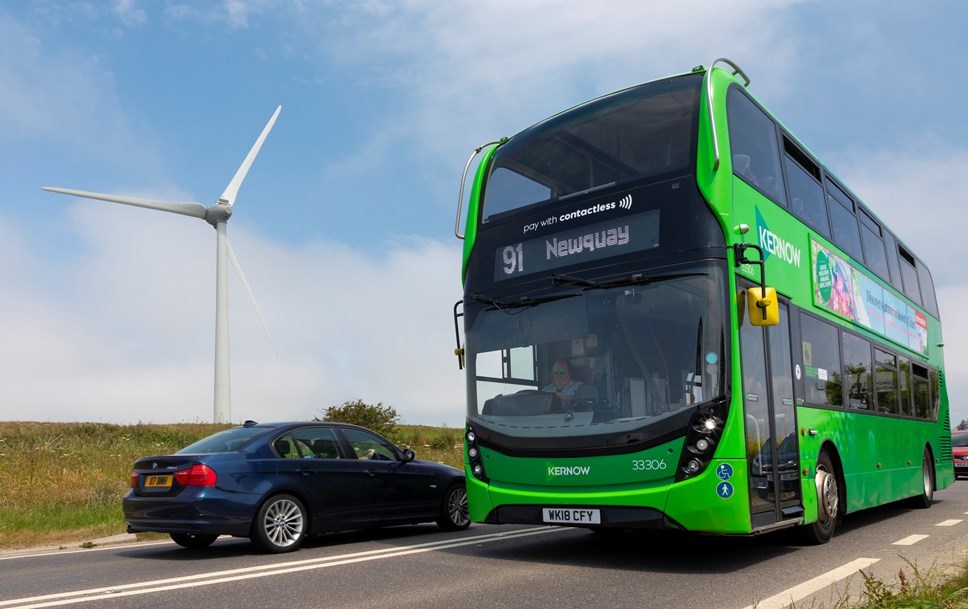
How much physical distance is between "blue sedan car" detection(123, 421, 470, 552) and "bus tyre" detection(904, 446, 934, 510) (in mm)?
7553

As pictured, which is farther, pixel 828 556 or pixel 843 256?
pixel 843 256

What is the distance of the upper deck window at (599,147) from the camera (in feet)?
26.8

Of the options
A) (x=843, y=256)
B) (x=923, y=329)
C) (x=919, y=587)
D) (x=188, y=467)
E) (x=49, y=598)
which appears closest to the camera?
(x=919, y=587)

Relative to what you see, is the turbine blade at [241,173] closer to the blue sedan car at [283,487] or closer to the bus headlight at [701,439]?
the blue sedan car at [283,487]

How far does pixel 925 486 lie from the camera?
13891 mm

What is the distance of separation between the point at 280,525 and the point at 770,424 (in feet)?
16.5

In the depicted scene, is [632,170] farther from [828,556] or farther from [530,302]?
[828,556]

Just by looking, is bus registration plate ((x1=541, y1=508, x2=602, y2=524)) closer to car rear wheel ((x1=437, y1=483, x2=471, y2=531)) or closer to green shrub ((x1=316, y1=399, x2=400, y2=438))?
car rear wheel ((x1=437, y1=483, x2=471, y2=531))

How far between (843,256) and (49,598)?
30.5 feet

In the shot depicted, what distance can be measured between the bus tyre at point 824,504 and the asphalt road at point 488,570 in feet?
0.43

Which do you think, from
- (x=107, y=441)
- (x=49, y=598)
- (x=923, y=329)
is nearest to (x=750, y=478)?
(x=49, y=598)

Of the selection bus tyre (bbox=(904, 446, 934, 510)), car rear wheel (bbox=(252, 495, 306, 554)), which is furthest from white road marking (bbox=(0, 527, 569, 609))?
bus tyre (bbox=(904, 446, 934, 510))

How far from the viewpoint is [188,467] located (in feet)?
29.6

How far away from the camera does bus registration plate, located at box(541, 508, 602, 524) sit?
7.61 metres
